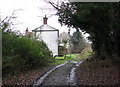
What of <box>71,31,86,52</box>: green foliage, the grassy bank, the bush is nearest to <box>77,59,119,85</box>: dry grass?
the grassy bank

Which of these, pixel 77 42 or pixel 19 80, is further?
pixel 77 42

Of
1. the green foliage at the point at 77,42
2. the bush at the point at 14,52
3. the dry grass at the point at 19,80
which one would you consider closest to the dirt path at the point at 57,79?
A: the dry grass at the point at 19,80

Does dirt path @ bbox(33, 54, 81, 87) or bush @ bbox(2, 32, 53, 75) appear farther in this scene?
bush @ bbox(2, 32, 53, 75)

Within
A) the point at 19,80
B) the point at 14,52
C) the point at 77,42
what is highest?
the point at 14,52

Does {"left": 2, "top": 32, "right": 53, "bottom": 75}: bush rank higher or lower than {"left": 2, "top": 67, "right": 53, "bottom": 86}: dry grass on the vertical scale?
→ higher

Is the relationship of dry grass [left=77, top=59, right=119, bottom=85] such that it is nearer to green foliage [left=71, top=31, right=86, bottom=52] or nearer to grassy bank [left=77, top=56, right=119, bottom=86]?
grassy bank [left=77, top=56, right=119, bottom=86]

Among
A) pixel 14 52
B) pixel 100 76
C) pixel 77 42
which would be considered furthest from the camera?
pixel 77 42

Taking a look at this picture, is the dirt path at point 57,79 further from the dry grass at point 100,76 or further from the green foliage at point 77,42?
the green foliage at point 77,42

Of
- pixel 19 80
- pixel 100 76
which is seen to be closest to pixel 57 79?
pixel 19 80

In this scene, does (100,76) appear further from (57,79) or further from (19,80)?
(19,80)

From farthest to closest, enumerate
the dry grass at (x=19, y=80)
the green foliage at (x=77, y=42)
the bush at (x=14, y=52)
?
1. the green foliage at (x=77, y=42)
2. the bush at (x=14, y=52)
3. the dry grass at (x=19, y=80)

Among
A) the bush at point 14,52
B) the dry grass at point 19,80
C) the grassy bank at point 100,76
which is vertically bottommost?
the dry grass at point 19,80

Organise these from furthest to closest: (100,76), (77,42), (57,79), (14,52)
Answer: (77,42)
(14,52)
(57,79)
(100,76)

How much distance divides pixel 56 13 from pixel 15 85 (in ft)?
16.7
